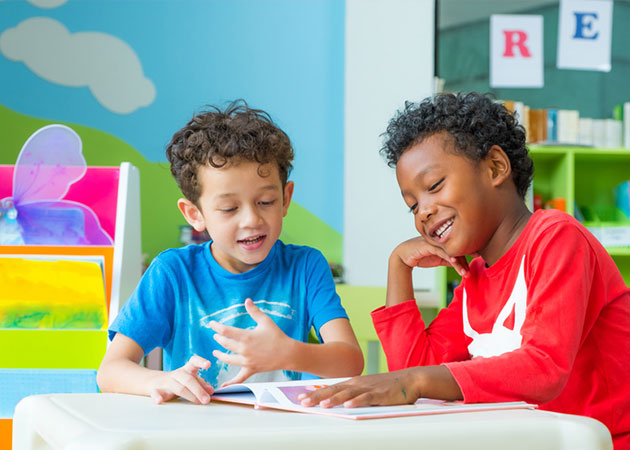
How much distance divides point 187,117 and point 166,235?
1.94 feet

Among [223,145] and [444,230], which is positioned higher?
[223,145]

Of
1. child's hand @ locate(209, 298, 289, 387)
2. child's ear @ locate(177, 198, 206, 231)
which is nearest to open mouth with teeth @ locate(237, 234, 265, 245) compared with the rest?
child's ear @ locate(177, 198, 206, 231)

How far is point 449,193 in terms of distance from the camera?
3.37 feet

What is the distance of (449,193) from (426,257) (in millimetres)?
197

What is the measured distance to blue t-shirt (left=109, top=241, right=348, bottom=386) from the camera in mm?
1146

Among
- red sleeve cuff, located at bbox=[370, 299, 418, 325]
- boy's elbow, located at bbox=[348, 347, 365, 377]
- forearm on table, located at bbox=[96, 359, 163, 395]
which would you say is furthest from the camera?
red sleeve cuff, located at bbox=[370, 299, 418, 325]

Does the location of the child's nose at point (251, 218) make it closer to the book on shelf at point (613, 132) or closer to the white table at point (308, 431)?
the white table at point (308, 431)

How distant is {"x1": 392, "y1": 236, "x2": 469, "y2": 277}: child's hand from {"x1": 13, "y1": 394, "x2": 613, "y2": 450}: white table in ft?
1.85

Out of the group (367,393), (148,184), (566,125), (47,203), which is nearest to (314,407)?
(367,393)

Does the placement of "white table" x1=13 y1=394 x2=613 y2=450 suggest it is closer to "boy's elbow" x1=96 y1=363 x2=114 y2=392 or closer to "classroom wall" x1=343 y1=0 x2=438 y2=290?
"boy's elbow" x1=96 y1=363 x2=114 y2=392

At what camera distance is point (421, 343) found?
47.1 inches

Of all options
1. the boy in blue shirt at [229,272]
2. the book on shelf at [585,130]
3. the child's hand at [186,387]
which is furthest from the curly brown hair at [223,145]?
A: the book on shelf at [585,130]

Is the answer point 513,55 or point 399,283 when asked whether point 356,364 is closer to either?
point 399,283

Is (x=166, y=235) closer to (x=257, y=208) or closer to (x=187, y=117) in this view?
(x=187, y=117)
